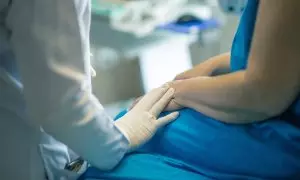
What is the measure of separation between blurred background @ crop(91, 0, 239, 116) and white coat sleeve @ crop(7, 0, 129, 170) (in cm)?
116

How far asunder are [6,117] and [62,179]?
0.17m

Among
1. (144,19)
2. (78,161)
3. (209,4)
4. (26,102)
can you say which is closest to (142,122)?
(78,161)

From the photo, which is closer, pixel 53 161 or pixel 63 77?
pixel 63 77

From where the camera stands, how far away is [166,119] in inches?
48.6

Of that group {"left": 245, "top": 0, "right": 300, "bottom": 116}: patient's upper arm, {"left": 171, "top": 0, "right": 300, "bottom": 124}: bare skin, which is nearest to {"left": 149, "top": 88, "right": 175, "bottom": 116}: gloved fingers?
{"left": 171, "top": 0, "right": 300, "bottom": 124}: bare skin

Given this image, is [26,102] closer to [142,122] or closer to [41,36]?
[41,36]

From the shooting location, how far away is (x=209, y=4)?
2725 mm

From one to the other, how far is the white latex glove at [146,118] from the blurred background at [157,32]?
95cm

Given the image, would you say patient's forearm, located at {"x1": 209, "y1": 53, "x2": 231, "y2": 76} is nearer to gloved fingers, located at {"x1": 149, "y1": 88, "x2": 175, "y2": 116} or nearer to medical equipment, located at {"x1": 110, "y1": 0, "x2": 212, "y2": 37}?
gloved fingers, located at {"x1": 149, "y1": 88, "x2": 175, "y2": 116}

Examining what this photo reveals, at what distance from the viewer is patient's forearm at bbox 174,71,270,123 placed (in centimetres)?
113

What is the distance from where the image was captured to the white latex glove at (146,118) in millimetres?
1206

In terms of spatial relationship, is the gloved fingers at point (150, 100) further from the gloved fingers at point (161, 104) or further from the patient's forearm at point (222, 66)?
the patient's forearm at point (222, 66)

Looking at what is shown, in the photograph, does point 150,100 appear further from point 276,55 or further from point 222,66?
point 276,55

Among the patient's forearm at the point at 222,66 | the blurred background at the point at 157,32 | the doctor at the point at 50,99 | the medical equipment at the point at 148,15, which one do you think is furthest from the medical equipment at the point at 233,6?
the doctor at the point at 50,99
